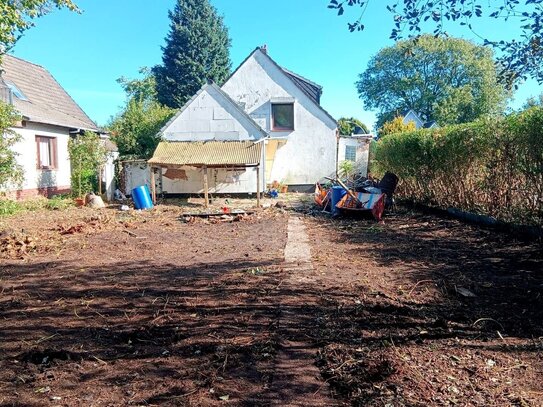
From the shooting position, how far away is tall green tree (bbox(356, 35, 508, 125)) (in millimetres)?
52688

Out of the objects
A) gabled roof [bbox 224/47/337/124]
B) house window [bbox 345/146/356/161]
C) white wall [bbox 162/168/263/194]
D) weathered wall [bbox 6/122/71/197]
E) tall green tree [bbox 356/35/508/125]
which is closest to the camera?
weathered wall [bbox 6/122/71/197]

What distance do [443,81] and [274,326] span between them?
60493mm

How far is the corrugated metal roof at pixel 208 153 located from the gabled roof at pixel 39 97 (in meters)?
5.14

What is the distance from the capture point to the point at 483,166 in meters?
9.23

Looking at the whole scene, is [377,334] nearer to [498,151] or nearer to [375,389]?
[375,389]

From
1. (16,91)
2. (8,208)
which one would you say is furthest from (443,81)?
(8,208)

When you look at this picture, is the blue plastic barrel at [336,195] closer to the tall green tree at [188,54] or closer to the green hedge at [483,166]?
the green hedge at [483,166]

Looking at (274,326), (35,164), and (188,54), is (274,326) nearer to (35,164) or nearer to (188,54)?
(35,164)

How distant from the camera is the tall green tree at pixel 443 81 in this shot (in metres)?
52.7

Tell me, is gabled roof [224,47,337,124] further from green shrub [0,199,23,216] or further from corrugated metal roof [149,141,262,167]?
green shrub [0,199,23,216]

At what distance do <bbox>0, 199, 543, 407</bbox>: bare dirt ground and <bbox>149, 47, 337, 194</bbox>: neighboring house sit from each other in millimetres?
11652

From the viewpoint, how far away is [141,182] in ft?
64.1

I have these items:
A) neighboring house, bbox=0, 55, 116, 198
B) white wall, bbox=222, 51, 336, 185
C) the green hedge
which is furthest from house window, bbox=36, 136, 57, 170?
the green hedge

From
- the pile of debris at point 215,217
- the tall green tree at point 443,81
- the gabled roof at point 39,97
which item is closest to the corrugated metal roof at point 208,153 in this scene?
the pile of debris at point 215,217
